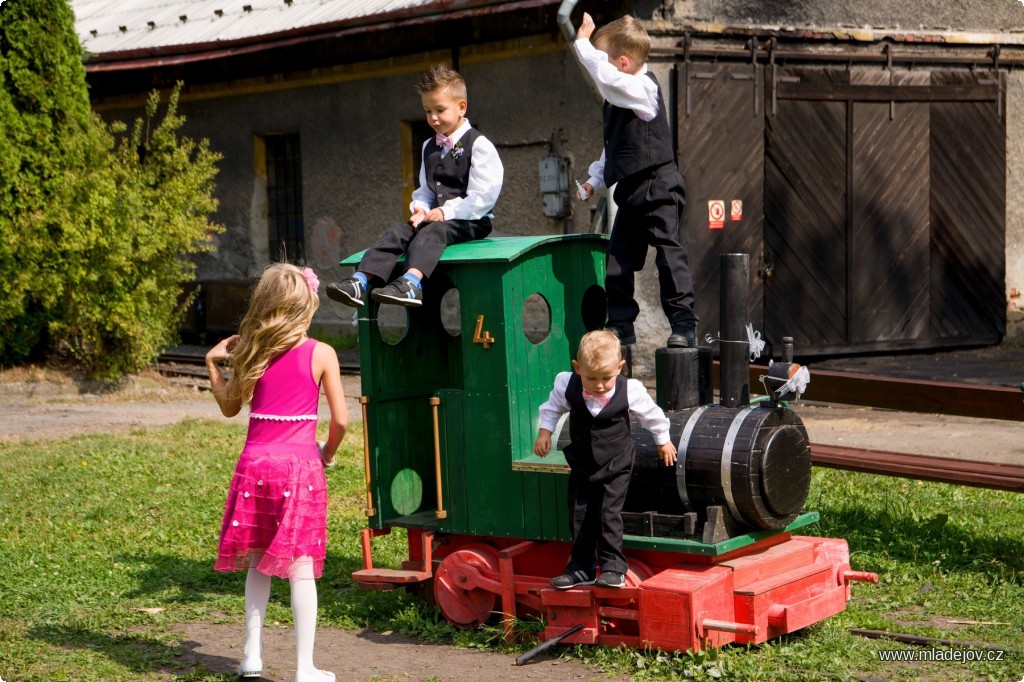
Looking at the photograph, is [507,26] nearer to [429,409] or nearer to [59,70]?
[59,70]

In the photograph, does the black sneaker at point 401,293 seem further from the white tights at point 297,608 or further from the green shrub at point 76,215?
the green shrub at point 76,215

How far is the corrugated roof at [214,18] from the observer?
14547 millimetres

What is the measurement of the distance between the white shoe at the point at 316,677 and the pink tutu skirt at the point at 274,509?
14.9 inches

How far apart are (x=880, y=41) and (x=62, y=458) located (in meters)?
9.40

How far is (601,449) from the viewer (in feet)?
17.0

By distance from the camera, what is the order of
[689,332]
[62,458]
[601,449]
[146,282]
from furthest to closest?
1. [146,282]
2. [62,458]
3. [689,332]
4. [601,449]

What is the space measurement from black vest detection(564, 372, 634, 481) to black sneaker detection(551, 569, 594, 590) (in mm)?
421

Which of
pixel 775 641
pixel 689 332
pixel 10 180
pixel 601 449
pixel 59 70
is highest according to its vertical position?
pixel 59 70

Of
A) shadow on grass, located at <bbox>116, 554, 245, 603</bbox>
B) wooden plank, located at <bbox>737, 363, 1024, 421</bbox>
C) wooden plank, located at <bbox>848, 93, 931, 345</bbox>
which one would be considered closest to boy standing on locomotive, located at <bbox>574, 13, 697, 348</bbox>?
wooden plank, located at <bbox>737, 363, 1024, 421</bbox>

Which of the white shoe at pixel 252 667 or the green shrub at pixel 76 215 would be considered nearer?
the white shoe at pixel 252 667

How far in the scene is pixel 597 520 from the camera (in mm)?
5273

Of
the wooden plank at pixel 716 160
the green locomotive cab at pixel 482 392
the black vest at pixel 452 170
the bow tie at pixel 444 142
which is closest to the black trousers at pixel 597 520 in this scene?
the green locomotive cab at pixel 482 392

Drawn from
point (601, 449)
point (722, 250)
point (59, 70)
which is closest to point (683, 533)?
point (601, 449)

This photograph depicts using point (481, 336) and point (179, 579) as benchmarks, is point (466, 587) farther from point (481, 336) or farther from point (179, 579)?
point (179, 579)
